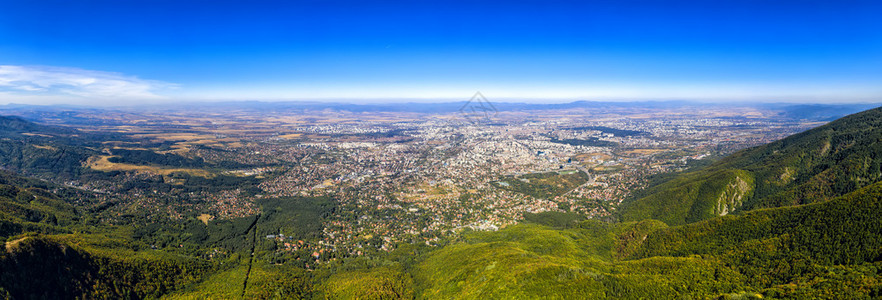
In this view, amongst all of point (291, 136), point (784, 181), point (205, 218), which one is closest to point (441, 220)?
point (205, 218)

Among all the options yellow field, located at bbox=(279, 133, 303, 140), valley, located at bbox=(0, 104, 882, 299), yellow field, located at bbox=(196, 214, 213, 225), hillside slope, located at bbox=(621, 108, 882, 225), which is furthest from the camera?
yellow field, located at bbox=(279, 133, 303, 140)

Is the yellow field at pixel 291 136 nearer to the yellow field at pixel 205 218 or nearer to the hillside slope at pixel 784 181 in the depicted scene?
the yellow field at pixel 205 218

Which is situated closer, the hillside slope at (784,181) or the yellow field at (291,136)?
the hillside slope at (784,181)

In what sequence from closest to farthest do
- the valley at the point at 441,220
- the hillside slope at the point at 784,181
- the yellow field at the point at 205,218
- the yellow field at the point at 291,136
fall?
the valley at the point at 441,220, the hillside slope at the point at 784,181, the yellow field at the point at 205,218, the yellow field at the point at 291,136

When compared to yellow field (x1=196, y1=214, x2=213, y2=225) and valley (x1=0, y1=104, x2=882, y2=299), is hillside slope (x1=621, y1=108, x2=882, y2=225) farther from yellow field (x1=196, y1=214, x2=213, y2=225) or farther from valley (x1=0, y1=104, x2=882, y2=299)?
yellow field (x1=196, y1=214, x2=213, y2=225)

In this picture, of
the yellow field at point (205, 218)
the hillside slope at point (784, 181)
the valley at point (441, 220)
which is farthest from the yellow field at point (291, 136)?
the hillside slope at point (784, 181)

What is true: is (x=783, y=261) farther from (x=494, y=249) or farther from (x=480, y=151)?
(x=480, y=151)

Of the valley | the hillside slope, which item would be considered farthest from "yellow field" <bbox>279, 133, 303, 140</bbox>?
the hillside slope

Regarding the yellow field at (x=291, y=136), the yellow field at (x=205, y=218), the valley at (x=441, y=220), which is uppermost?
the yellow field at (x=291, y=136)
